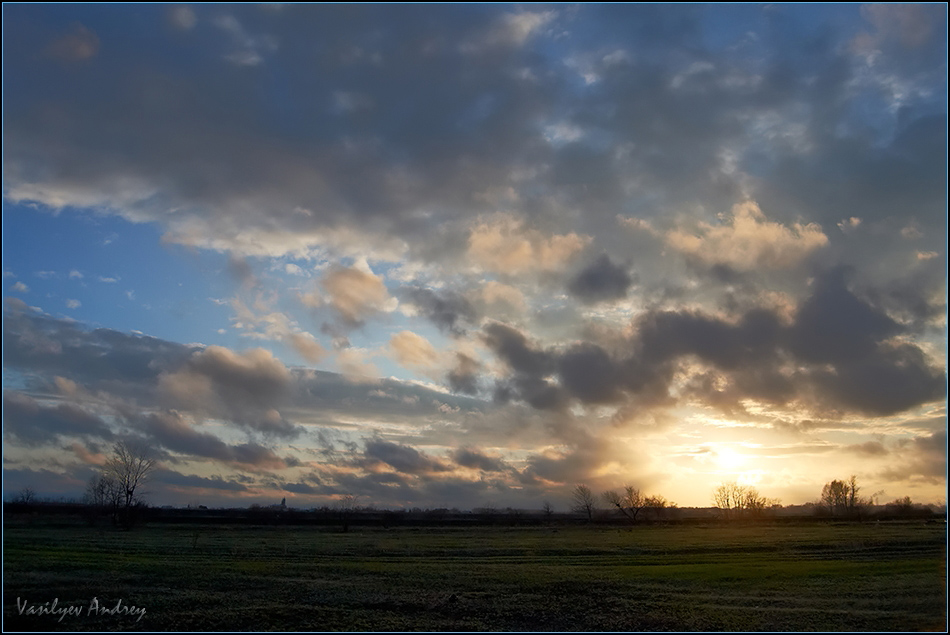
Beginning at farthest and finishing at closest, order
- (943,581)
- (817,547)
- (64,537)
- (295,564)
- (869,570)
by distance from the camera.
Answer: (817,547) < (64,537) < (295,564) < (869,570) < (943,581)

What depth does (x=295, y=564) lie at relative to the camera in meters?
47.3

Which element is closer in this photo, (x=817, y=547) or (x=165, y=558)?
(x=165, y=558)

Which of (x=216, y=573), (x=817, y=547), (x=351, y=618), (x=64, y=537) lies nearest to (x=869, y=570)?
(x=817, y=547)

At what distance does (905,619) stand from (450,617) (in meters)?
20.8

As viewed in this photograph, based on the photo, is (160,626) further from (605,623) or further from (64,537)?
(64,537)

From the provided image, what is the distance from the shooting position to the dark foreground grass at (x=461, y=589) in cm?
2773

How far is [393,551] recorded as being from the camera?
63188mm

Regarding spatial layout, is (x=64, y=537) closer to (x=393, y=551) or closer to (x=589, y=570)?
(x=393, y=551)

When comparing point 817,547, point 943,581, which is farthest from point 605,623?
point 817,547

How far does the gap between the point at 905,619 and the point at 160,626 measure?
33326mm

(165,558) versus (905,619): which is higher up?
(905,619)

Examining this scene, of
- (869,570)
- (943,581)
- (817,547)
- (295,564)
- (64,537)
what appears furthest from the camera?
(817,547)

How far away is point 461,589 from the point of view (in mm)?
35812

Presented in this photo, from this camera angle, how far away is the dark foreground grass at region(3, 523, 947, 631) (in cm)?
2773
